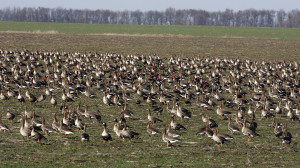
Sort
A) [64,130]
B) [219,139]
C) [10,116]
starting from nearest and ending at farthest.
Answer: [219,139]
[64,130]
[10,116]

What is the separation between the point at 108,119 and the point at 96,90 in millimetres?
11527

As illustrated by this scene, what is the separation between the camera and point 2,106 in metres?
27.8

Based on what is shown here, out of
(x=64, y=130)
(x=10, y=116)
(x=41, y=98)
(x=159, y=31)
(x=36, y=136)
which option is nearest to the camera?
(x=36, y=136)

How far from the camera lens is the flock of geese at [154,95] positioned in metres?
20.9

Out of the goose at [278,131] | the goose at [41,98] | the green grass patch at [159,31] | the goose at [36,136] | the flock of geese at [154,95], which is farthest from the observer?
the green grass patch at [159,31]

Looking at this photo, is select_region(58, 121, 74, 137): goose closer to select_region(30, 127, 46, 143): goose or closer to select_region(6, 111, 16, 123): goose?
select_region(30, 127, 46, 143): goose

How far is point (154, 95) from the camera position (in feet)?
107

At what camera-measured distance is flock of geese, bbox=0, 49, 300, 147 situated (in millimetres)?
20922

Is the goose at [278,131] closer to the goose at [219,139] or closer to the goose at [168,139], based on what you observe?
the goose at [219,139]

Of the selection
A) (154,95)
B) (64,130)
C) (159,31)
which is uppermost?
(159,31)

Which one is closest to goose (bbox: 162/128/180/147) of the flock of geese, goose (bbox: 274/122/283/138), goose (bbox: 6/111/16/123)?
the flock of geese

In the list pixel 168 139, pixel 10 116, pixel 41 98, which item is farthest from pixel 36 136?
pixel 41 98

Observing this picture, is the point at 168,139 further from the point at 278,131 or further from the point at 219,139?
the point at 278,131

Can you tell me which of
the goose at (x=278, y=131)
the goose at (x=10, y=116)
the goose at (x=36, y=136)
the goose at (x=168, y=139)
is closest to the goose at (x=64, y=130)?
the goose at (x=36, y=136)
